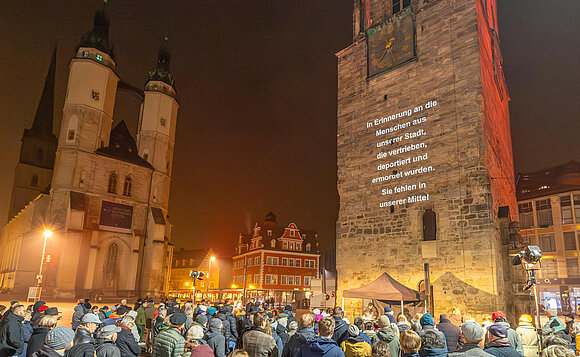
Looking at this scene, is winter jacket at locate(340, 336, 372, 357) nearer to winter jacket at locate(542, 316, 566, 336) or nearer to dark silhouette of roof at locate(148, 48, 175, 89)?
winter jacket at locate(542, 316, 566, 336)

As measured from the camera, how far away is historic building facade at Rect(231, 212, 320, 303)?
4888 cm

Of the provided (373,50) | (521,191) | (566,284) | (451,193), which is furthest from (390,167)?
(521,191)

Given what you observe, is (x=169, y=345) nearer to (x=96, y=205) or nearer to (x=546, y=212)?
(x=96, y=205)

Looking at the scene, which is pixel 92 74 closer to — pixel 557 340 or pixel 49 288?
pixel 49 288

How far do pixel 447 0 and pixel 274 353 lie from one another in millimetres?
17480

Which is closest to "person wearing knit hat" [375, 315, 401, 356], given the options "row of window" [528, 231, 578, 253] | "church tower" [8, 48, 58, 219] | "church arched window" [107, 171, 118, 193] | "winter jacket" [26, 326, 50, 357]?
"winter jacket" [26, 326, 50, 357]

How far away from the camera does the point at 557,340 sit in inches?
175

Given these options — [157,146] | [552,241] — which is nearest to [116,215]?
[157,146]

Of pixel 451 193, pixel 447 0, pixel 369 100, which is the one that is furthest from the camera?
pixel 369 100

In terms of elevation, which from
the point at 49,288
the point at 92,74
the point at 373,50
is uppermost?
the point at 92,74

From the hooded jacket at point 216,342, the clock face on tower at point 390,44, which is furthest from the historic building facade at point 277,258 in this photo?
the hooded jacket at point 216,342

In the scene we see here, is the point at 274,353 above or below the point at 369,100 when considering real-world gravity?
below

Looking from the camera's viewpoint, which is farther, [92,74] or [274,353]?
[92,74]

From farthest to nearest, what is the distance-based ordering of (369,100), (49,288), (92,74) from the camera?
(92,74)
(49,288)
(369,100)
